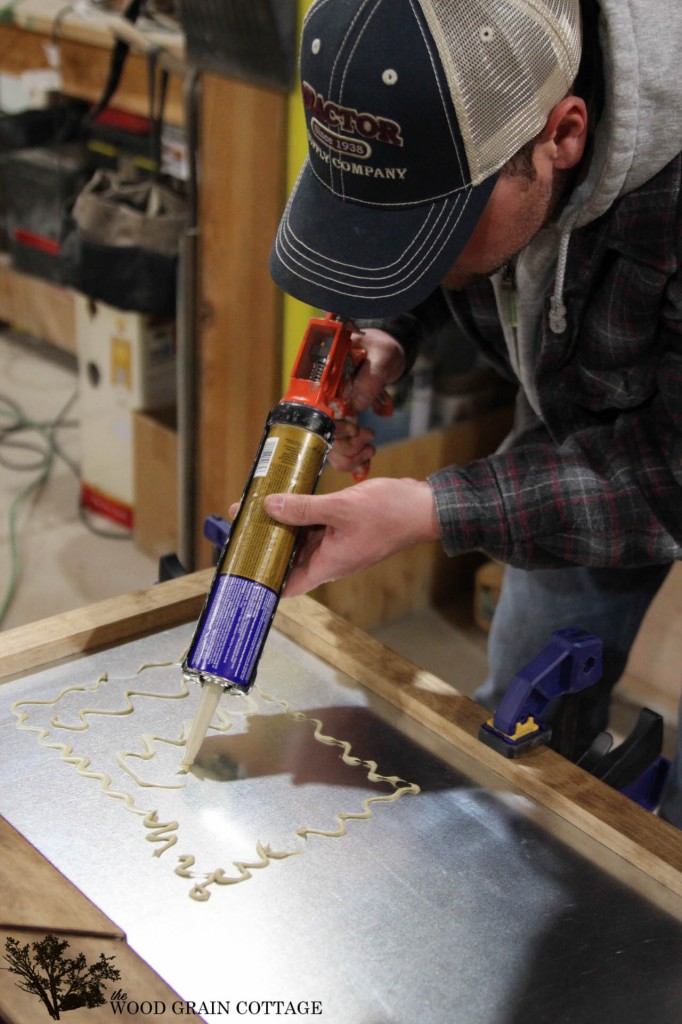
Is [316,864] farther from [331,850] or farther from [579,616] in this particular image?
[579,616]

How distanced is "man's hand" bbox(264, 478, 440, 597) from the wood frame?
140mm

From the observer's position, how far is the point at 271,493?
839mm

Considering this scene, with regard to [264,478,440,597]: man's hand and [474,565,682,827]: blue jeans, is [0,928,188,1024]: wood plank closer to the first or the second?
[264,478,440,597]: man's hand

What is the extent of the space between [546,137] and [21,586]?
165 cm

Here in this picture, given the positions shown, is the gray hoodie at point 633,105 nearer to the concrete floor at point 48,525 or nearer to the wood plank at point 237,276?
the wood plank at point 237,276

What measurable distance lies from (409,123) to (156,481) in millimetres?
1578

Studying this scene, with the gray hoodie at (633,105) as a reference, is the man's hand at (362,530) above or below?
below

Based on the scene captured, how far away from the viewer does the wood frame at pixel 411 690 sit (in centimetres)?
82

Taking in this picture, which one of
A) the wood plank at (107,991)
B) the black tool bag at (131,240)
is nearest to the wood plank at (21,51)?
the black tool bag at (131,240)

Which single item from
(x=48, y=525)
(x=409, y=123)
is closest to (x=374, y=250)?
(x=409, y=123)

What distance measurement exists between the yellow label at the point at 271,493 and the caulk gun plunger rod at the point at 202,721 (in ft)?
0.31

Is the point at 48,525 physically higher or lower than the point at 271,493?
lower

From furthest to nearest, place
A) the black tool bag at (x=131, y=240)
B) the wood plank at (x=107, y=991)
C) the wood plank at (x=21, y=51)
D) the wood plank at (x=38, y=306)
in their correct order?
A: the wood plank at (x=38, y=306)
the wood plank at (x=21, y=51)
the black tool bag at (x=131, y=240)
the wood plank at (x=107, y=991)

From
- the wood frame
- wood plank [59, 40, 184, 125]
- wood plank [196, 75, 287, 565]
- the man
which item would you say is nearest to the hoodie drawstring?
the man
